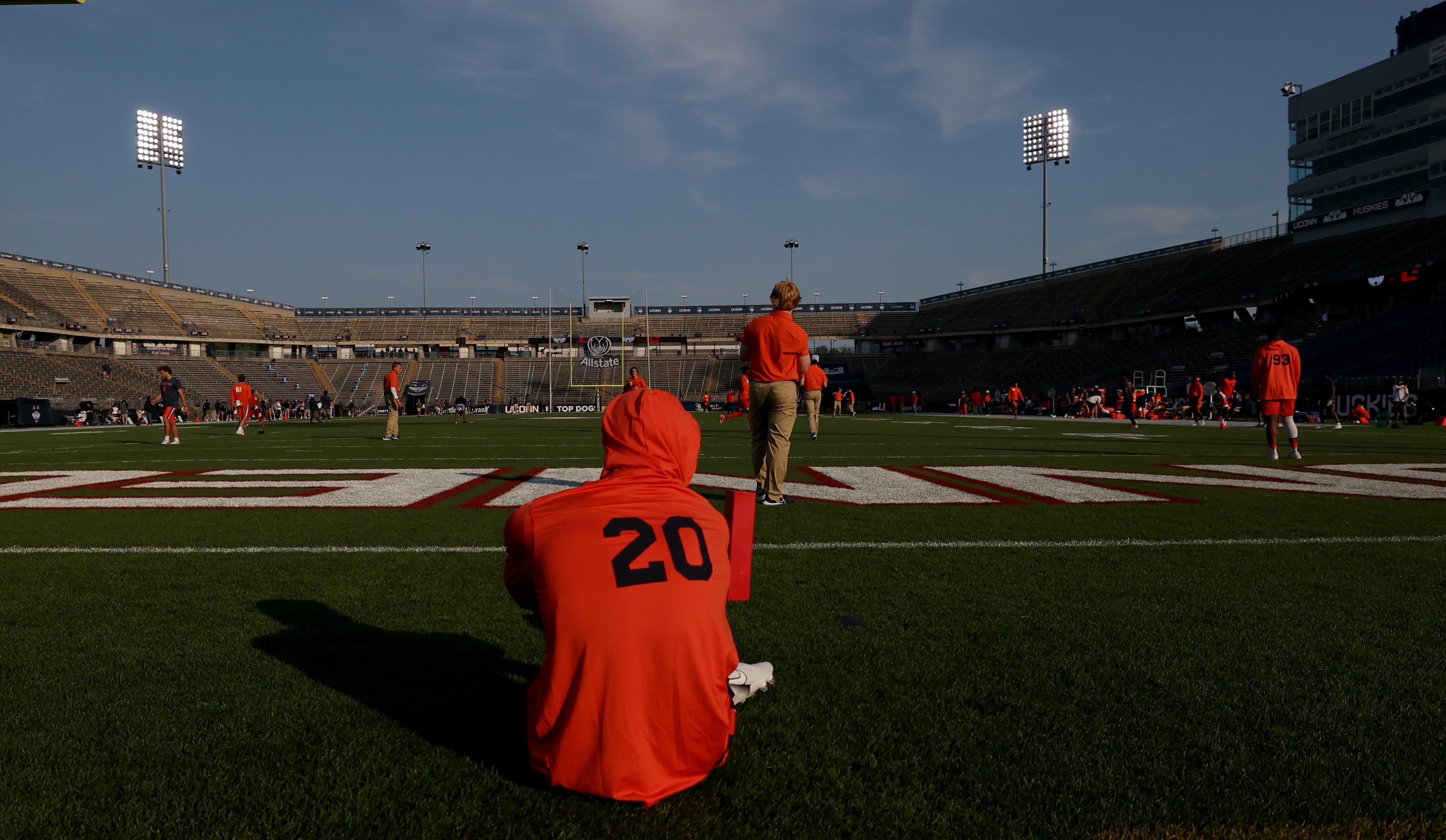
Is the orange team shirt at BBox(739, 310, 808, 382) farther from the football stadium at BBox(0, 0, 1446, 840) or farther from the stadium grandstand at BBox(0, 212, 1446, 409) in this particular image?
the stadium grandstand at BBox(0, 212, 1446, 409)

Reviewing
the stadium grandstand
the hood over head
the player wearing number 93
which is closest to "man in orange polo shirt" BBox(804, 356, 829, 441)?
the hood over head

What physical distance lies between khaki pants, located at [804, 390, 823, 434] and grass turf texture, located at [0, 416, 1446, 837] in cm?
887

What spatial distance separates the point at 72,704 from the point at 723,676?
1.91 metres

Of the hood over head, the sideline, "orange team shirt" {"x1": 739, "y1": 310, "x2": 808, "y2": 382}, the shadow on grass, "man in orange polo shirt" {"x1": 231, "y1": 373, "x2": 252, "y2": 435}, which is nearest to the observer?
the hood over head

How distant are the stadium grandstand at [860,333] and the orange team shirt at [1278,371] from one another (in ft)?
59.6

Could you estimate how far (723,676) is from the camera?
1.96 meters

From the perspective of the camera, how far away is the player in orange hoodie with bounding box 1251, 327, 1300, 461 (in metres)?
9.96

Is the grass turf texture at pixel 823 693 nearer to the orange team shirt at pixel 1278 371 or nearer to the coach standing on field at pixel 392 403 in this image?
the orange team shirt at pixel 1278 371

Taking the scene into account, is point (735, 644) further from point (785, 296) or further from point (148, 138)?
point (148, 138)

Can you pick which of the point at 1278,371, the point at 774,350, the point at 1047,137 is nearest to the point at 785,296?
the point at 774,350

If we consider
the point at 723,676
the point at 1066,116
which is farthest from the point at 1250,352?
the point at 723,676

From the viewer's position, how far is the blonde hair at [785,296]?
6719 millimetres

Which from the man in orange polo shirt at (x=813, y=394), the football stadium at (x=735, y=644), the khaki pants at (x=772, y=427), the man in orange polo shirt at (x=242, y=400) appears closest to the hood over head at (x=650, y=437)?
the football stadium at (x=735, y=644)

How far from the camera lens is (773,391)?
6.34 metres
